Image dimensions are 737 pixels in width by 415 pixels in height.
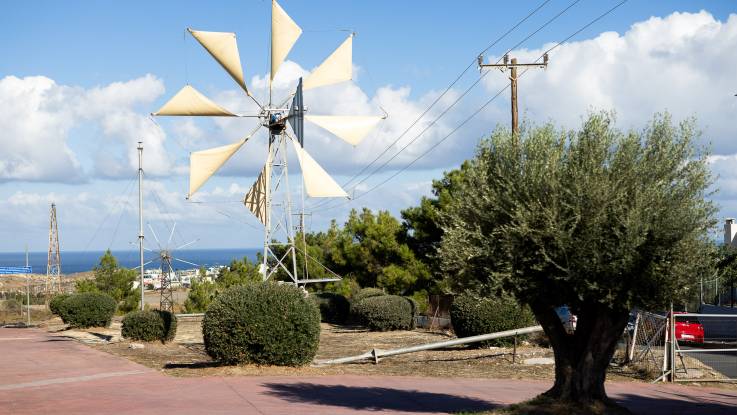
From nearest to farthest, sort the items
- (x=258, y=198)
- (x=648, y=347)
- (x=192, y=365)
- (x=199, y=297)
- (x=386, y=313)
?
1. (x=648, y=347)
2. (x=192, y=365)
3. (x=258, y=198)
4. (x=386, y=313)
5. (x=199, y=297)

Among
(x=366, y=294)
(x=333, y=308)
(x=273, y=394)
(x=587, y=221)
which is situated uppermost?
(x=587, y=221)

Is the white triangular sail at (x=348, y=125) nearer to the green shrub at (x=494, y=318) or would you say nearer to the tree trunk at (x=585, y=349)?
the green shrub at (x=494, y=318)

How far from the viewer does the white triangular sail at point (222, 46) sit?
25422 millimetres

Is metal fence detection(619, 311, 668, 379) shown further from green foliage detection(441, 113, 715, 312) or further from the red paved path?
green foliage detection(441, 113, 715, 312)

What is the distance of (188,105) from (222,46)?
6.96 feet

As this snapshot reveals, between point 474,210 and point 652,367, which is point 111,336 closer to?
point 652,367

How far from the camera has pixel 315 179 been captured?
26.3 meters

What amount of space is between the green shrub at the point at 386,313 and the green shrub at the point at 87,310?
11.2m

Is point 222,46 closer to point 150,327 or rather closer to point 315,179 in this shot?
point 315,179

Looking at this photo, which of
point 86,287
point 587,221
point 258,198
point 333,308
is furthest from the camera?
point 86,287

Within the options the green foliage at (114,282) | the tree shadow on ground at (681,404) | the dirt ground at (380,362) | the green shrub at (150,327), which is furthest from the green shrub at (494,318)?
the green foliage at (114,282)

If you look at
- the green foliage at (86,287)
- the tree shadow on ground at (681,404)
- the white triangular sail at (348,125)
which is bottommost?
the tree shadow on ground at (681,404)

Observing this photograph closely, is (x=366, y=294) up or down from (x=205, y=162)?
down

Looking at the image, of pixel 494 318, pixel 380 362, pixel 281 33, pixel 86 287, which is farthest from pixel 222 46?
pixel 86 287
